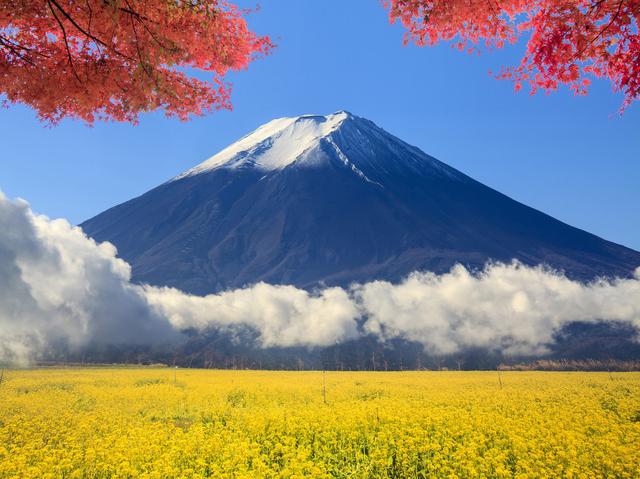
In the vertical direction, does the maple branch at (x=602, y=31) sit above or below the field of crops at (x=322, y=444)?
above

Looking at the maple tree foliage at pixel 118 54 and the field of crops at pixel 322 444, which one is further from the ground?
the maple tree foliage at pixel 118 54

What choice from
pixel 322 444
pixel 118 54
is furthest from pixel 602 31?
pixel 322 444

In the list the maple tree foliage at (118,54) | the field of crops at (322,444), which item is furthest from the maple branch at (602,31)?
the field of crops at (322,444)

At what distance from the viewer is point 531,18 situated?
5738mm

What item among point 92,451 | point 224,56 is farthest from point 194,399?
point 224,56

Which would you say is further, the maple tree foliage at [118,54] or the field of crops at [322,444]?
the field of crops at [322,444]

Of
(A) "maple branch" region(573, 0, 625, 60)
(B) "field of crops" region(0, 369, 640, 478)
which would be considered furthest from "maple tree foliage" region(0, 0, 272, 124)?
(B) "field of crops" region(0, 369, 640, 478)

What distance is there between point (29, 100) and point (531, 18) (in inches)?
319

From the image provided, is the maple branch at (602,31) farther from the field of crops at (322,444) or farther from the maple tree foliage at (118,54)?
the field of crops at (322,444)

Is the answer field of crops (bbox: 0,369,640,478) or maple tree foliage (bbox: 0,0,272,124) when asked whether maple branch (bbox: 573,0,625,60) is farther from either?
field of crops (bbox: 0,369,640,478)

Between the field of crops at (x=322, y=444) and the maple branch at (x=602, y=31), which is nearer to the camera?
the maple branch at (x=602, y=31)

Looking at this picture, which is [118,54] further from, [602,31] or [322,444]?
[322,444]

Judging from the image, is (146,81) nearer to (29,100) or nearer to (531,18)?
(29,100)

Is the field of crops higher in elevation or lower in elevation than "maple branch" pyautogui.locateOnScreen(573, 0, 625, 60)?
lower
